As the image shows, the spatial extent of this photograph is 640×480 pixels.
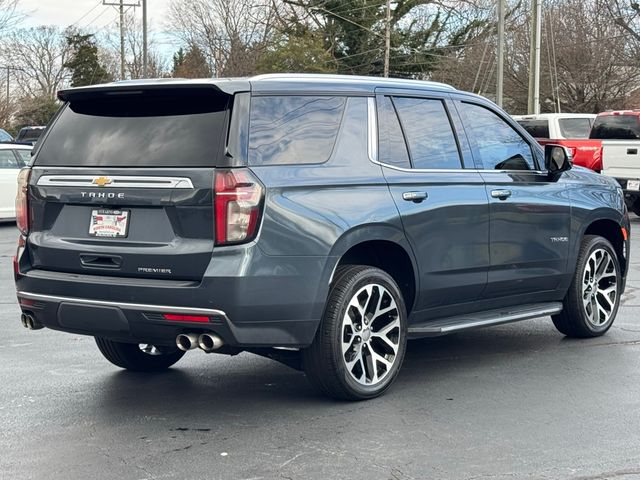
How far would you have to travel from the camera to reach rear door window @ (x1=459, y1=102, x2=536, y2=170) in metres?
6.73

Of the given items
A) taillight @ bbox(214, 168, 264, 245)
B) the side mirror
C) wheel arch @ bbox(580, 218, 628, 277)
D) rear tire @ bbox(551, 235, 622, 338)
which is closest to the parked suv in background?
taillight @ bbox(214, 168, 264, 245)

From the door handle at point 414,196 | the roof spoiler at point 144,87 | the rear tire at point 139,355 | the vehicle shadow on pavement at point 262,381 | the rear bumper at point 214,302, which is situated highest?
the roof spoiler at point 144,87

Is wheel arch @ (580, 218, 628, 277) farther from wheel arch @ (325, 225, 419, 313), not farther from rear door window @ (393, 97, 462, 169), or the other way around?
wheel arch @ (325, 225, 419, 313)

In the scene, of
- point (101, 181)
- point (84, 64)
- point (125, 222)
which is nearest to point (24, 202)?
point (101, 181)

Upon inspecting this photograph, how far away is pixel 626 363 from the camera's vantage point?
6.81 metres

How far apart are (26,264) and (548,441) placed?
3065 mm

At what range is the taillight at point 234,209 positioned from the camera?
5.10 m

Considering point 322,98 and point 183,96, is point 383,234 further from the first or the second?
point 183,96

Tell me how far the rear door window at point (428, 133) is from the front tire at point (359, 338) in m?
0.88

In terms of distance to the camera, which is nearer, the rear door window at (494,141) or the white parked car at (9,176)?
the rear door window at (494,141)

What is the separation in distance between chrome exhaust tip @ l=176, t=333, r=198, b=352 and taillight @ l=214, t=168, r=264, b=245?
0.51 m

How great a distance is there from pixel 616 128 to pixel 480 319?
1345 centimetres

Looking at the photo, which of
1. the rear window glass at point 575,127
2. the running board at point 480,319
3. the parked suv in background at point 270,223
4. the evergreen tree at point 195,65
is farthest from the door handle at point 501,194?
Result: the evergreen tree at point 195,65

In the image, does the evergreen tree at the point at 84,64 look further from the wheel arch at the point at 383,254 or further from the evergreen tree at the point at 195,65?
the wheel arch at the point at 383,254
